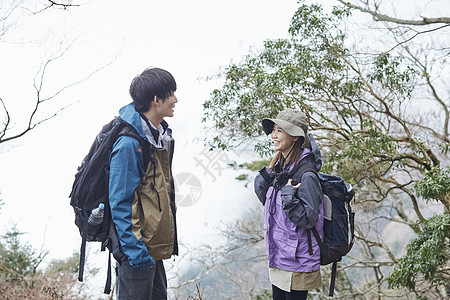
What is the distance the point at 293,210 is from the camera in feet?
5.76

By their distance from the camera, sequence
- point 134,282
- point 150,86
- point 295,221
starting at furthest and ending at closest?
1. point 295,221
2. point 150,86
3. point 134,282

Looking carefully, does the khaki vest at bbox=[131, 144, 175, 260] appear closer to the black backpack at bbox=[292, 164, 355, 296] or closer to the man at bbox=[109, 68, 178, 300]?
the man at bbox=[109, 68, 178, 300]

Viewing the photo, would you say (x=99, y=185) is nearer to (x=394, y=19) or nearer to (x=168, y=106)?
(x=168, y=106)

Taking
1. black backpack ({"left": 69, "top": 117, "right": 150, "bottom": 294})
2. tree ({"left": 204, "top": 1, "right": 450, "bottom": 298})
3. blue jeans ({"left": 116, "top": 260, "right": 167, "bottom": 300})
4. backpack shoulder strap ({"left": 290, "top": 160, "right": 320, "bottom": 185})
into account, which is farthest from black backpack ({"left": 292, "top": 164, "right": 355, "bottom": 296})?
tree ({"left": 204, "top": 1, "right": 450, "bottom": 298})

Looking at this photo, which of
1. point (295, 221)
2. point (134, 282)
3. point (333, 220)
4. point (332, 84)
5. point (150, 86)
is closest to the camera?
point (134, 282)

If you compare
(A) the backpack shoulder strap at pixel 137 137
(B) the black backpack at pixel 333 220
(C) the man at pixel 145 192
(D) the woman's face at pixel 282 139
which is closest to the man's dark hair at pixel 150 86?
(C) the man at pixel 145 192

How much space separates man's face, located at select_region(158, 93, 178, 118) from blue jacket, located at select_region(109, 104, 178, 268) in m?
0.11

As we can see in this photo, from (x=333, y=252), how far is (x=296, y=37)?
3819 millimetres

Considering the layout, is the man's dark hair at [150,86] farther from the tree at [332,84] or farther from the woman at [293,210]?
the tree at [332,84]

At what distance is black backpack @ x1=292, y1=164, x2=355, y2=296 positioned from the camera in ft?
6.04

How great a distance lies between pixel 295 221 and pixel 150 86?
82cm

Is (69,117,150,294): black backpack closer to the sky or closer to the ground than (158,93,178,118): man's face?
closer to the ground

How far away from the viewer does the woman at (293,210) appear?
1.77 metres

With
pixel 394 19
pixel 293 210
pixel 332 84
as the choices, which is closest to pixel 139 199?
pixel 293 210
